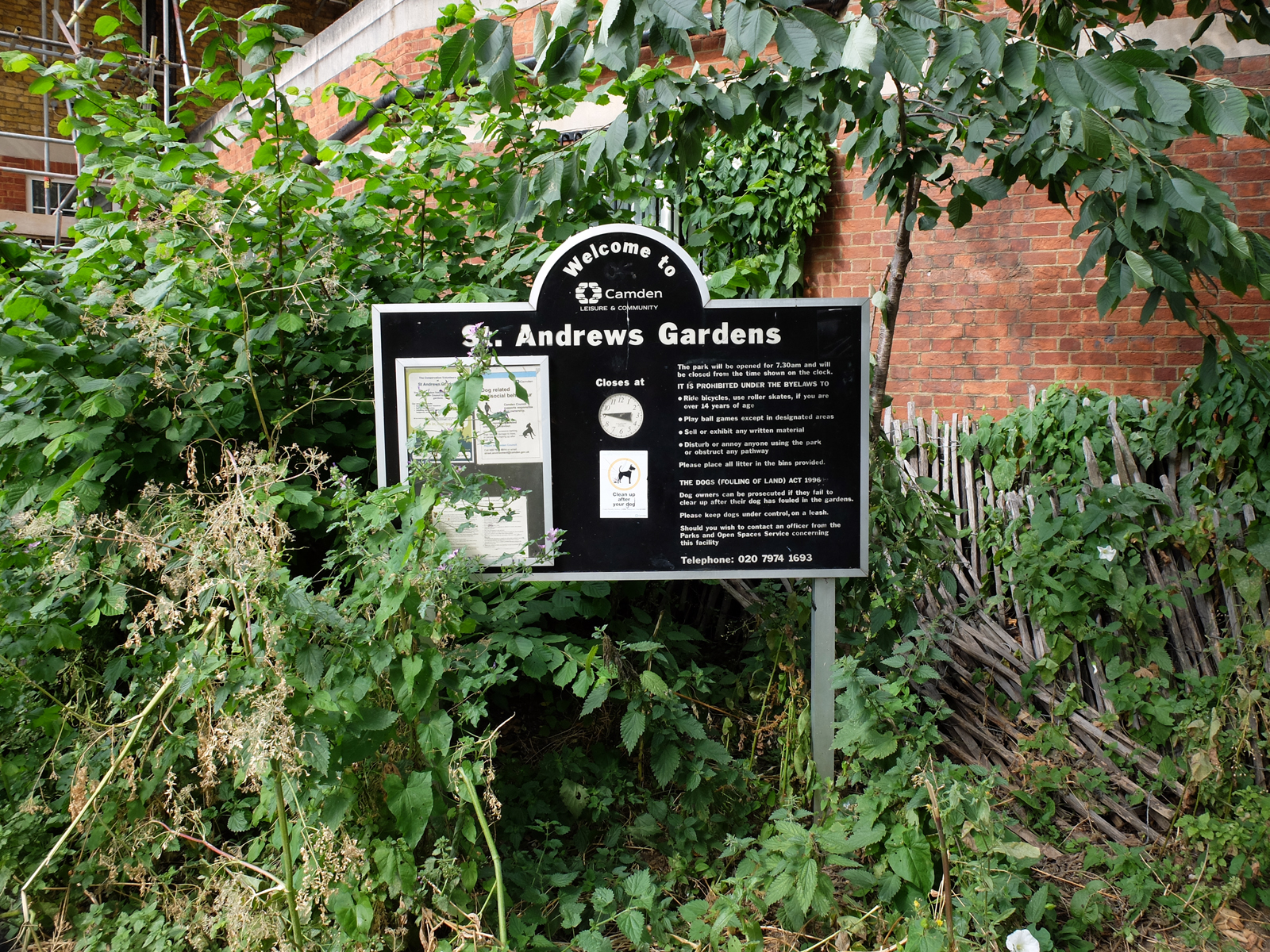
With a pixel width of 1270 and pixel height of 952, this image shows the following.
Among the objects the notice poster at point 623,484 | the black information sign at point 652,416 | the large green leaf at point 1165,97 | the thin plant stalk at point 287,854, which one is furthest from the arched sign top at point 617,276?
the thin plant stalk at point 287,854

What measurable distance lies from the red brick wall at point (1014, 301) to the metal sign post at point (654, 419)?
3.33m

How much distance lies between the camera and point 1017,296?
593 centimetres

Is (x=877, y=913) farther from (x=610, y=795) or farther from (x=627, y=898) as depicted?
(x=610, y=795)

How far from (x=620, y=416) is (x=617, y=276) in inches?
19.0

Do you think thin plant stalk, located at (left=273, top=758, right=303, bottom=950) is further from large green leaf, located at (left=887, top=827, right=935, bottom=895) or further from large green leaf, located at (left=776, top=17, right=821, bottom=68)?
large green leaf, located at (left=776, top=17, right=821, bottom=68)

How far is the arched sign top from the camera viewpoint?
2941mm

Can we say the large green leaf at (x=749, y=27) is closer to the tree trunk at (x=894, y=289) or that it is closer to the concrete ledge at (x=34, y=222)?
the tree trunk at (x=894, y=289)

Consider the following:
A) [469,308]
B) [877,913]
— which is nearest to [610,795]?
[877,913]

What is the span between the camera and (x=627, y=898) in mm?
2797

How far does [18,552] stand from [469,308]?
5.94 ft

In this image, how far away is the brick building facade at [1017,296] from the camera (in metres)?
5.46

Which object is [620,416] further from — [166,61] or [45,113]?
[45,113]

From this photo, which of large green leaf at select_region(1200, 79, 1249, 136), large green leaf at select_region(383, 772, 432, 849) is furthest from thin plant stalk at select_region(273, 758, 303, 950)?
large green leaf at select_region(1200, 79, 1249, 136)

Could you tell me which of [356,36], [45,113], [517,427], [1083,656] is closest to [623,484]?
[517,427]
